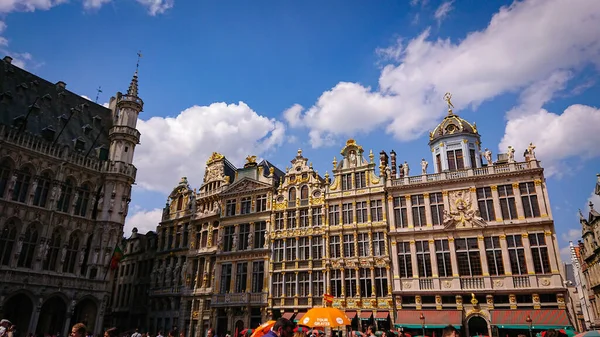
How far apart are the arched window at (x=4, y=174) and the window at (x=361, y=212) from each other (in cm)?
2960

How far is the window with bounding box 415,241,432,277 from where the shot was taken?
97.6 ft

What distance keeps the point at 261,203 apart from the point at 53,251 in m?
18.8

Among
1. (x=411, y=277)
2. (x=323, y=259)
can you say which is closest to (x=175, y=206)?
(x=323, y=259)

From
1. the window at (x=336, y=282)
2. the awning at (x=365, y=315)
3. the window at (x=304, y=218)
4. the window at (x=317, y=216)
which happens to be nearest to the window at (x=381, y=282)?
the awning at (x=365, y=315)

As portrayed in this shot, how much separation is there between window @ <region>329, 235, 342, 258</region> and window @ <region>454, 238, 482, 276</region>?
9.39 metres

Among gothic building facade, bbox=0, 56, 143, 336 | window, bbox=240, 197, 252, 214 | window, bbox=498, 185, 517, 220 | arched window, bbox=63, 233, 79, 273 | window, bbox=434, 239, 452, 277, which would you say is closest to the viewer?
window, bbox=498, 185, 517, 220

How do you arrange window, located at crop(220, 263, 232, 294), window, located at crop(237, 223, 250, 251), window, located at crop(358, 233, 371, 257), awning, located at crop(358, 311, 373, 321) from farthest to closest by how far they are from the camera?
window, located at crop(237, 223, 250, 251) → window, located at crop(220, 263, 232, 294) → window, located at crop(358, 233, 371, 257) → awning, located at crop(358, 311, 373, 321)

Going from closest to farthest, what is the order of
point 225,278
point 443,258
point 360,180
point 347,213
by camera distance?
point 443,258 → point 347,213 → point 360,180 → point 225,278

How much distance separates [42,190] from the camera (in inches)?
1351

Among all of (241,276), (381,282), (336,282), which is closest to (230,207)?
(241,276)

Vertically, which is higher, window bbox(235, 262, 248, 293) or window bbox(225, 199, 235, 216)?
window bbox(225, 199, 235, 216)

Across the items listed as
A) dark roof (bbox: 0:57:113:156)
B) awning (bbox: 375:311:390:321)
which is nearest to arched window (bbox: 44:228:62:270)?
dark roof (bbox: 0:57:113:156)

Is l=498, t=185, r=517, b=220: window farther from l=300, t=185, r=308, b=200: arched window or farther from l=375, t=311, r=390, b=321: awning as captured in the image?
l=300, t=185, r=308, b=200: arched window

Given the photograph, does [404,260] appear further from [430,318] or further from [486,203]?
[486,203]
